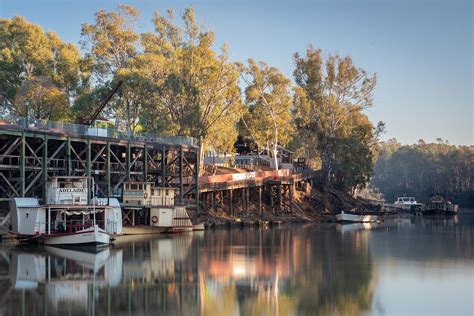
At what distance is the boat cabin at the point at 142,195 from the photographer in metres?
72.4

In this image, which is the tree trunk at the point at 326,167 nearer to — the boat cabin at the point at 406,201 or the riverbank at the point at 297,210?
the riverbank at the point at 297,210

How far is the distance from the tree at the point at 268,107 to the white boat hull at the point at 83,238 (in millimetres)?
54381

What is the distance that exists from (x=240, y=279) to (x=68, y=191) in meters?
24.7

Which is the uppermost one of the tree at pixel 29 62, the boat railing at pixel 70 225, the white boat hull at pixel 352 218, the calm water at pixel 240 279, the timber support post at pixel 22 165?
the tree at pixel 29 62

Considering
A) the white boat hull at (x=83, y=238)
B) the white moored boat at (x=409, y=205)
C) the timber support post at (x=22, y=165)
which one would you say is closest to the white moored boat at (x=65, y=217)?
the white boat hull at (x=83, y=238)

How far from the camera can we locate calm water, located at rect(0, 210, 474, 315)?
33.3m

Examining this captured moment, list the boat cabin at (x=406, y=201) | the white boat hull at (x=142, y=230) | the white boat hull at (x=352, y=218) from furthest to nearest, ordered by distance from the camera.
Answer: the boat cabin at (x=406, y=201), the white boat hull at (x=352, y=218), the white boat hull at (x=142, y=230)

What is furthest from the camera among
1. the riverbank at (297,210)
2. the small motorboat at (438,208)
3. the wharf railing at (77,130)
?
the small motorboat at (438,208)

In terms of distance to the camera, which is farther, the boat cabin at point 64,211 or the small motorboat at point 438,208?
the small motorboat at point 438,208

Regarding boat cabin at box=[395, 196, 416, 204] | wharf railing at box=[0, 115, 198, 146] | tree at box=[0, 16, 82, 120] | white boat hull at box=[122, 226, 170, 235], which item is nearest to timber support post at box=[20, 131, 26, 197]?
wharf railing at box=[0, 115, 198, 146]

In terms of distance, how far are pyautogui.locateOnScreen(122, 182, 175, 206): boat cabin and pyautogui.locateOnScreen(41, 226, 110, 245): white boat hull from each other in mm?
14095

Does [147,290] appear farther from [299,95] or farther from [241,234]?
[299,95]

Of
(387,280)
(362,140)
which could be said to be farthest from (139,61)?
(387,280)

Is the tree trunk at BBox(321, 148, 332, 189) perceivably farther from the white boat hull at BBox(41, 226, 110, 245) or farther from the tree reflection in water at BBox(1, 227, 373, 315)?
the white boat hull at BBox(41, 226, 110, 245)
